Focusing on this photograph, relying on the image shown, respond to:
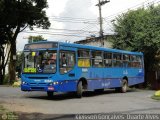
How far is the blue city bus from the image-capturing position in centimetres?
2006

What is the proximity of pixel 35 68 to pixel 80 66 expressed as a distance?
9.13ft

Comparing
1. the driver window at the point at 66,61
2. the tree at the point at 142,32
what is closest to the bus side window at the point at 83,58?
the driver window at the point at 66,61

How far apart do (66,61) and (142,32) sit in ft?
58.2

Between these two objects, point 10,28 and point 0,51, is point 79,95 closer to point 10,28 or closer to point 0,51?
point 10,28

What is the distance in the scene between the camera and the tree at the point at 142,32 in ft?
121

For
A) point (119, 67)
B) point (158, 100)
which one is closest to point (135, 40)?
point (119, 67)

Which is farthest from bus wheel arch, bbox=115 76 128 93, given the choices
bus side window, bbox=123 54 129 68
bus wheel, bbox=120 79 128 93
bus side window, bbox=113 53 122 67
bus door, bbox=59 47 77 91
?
bus door, bbox=59 47 77 91

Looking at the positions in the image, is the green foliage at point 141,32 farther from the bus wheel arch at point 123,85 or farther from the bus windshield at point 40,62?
the bus windshield at point 40,62

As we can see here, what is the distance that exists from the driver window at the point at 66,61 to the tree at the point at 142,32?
16.5 m

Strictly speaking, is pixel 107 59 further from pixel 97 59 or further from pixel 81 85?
pixel 81 85

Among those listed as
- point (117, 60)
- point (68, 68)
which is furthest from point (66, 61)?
point (117, 60)

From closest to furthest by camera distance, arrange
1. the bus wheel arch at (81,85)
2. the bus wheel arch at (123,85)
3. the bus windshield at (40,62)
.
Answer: the bus windshield at (40,62)
the bus wheel arch at (81,85)
the bus wheel arch at (123,85)

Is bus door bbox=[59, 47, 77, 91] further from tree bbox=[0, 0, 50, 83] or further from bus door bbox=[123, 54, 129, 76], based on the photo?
tree bbox=[0, 0, 50, 83]

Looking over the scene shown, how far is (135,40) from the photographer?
37.6 meters
